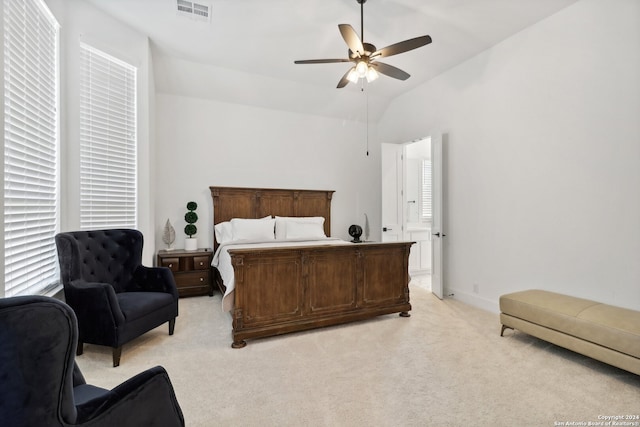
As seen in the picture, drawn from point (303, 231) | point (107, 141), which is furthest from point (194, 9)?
point (303, 231)

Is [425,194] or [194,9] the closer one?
[194,9]

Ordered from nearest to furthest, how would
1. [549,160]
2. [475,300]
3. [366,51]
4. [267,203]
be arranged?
[366,51], [549,160], [475,300], [267,203]

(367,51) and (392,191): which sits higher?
(367,51)

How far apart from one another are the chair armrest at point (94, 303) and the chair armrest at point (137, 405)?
157cm

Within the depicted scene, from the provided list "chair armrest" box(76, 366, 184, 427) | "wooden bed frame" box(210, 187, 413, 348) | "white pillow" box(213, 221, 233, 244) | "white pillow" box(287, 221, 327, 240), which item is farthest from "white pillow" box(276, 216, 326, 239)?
"chair armrest" box(76, 366, 184, 427)

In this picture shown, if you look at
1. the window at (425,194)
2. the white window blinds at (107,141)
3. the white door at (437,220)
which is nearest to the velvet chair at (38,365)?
the white window blinds at (107,141)

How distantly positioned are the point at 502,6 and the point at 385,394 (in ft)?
12.3

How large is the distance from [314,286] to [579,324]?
2.27 metres

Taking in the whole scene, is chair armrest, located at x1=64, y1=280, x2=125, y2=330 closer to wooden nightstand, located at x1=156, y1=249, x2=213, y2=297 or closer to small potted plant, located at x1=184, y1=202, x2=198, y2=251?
wooden nightstand, located at x1=156, y1=249, x2=213, y2=297

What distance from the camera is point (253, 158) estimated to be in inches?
208

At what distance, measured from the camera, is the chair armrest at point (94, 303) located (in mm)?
2436

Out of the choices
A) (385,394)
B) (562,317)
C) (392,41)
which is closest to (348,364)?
(385,394)

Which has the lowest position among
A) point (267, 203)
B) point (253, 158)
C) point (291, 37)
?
point (267, 203)

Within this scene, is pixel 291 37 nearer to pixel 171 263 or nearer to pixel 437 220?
pixel 437 220
